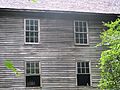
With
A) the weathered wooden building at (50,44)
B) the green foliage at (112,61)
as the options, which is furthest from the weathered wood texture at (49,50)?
the green foliage at (112,61)

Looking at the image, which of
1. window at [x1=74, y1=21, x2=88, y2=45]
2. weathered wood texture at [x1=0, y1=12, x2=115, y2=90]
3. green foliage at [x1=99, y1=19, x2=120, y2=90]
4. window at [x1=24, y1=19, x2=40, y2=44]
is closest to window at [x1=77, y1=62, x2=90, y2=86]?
weathered wood texture at [x1=0, y1=12, x2=115, y2=90]

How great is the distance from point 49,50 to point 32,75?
200cm

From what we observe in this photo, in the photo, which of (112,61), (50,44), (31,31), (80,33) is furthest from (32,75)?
(112,61)

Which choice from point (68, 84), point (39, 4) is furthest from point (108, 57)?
point (39, 4)

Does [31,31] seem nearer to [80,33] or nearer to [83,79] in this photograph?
[80,33]

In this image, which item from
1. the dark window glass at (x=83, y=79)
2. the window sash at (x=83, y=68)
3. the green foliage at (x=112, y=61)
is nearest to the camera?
the green foliage at (x=112, y=61)

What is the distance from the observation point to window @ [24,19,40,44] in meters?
19.3

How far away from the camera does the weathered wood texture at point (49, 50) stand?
61.2ft

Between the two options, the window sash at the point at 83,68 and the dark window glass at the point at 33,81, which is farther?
the window sash at the point at 83,68

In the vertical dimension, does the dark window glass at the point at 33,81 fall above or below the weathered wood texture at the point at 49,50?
below

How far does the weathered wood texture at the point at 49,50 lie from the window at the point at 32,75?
0.97ft

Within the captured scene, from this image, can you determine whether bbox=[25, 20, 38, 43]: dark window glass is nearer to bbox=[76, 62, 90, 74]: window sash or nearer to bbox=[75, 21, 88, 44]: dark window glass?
bbox=[75, 21, 88, 44]: dark window glass

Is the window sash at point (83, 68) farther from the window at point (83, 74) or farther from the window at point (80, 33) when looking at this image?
the window at point (80, 33)

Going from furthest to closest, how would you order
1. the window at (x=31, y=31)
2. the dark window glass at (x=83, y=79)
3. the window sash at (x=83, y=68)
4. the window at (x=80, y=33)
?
the window at (x=80, y=33) → the window sash at (x=83, y=68) → the dark window glass at (x=83, y=79) → the window at (x=31, y=31)
